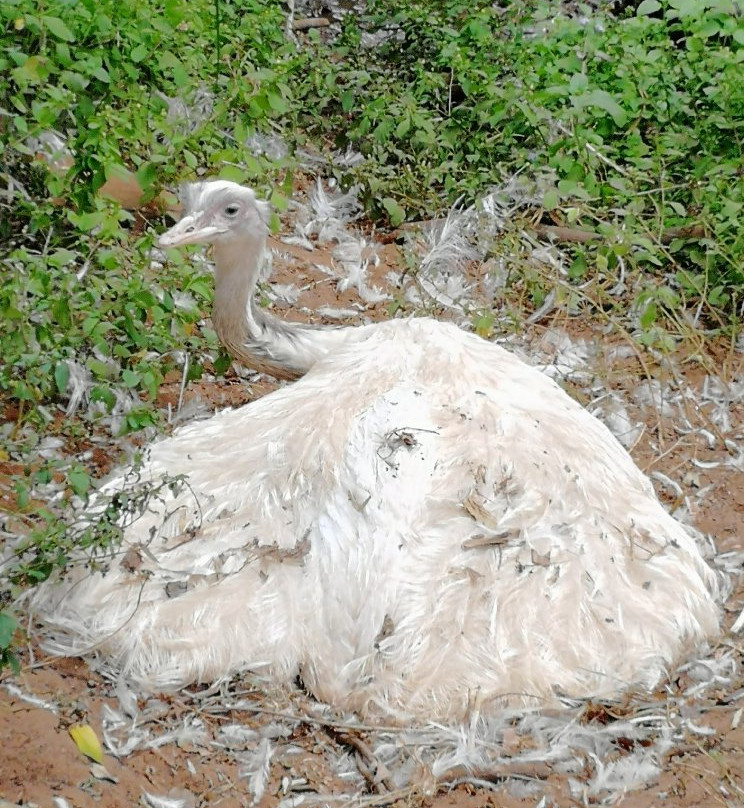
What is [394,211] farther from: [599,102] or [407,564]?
[407,564]

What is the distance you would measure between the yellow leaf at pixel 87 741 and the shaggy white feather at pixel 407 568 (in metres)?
0.29

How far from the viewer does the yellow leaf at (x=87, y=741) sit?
361 centimetres

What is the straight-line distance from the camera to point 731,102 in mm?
6598

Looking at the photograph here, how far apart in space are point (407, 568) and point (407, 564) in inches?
0.5

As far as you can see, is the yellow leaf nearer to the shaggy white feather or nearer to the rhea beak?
the shaggy white feather

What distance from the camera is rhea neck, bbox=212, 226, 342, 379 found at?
478cm

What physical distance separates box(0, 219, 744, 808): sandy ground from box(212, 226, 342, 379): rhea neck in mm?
1369

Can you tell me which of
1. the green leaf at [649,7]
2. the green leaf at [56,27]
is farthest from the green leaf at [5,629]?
the green leaf at [649,7]

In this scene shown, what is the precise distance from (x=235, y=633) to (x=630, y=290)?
132 inches

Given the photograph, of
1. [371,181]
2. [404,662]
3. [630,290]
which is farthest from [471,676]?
[371,181]

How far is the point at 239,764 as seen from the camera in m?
3.74

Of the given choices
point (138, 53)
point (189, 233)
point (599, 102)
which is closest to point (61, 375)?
point (189, 233)

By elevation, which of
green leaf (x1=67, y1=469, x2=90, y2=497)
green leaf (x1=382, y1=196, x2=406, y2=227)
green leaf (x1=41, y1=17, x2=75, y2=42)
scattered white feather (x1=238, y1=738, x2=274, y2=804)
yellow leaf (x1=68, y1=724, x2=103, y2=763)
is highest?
green leaf (x1=41, y1=17, x2=75, y2=42)

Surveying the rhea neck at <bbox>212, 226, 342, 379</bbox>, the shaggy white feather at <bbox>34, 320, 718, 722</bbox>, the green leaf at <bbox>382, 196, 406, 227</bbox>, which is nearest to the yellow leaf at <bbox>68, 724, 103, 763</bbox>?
the shaggy white feather at <bbox>34, 320, 718, 722</bbox>
